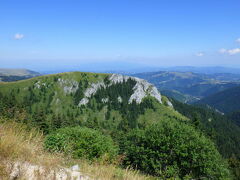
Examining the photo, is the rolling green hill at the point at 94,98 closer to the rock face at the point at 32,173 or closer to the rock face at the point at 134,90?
the rock face at the point at 134,90

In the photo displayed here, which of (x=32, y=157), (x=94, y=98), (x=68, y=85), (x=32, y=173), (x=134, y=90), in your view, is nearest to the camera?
(x=32, y=173)

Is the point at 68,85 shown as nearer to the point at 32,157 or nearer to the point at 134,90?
the point at 134,90

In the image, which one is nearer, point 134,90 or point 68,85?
point 68,85

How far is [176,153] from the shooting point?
18.5 meters

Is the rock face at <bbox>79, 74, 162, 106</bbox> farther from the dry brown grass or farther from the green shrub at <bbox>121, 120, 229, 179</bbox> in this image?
the dry brown grass

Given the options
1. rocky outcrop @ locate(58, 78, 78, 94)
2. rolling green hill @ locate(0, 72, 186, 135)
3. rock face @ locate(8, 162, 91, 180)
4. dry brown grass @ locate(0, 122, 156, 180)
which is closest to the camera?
rock face @ locate(8, 162, 91, 180)

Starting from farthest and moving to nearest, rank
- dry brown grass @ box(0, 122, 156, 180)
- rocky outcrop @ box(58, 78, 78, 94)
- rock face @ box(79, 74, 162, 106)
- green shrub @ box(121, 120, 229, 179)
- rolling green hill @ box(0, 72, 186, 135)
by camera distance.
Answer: rocky outcrop @ box(58, 78, 78, 94), rock face @ box(79, 74, 162, 106), rolling green hill @ box(0, 72, 186, 135), green shrub @ box(121, 120, 229, 179), dry brown grass @ box(0, 122, 156, 180)

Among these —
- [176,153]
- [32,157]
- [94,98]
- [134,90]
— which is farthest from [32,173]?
[134,90]

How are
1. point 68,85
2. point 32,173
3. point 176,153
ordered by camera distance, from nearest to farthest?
point 32,173
point 176,153
point 68,85

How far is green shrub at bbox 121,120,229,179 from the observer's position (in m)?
18.2

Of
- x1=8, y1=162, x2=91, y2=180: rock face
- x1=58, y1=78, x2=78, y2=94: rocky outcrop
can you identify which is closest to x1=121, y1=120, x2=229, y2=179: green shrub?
x1=8, y1=162, x2=91, y2=180: rock face

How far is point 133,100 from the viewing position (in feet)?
537

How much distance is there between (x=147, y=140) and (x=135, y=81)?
163978mm

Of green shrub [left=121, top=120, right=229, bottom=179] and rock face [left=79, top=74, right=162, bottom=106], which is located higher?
green shrub [left=121, top=120, right=229, bottom=179]
